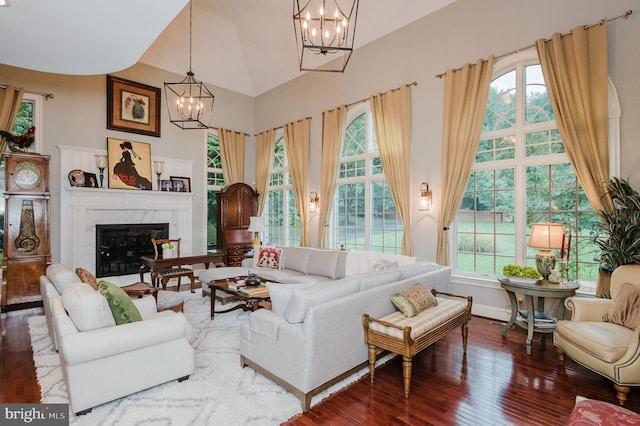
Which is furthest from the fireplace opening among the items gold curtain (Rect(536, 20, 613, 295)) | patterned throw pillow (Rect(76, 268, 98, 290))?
gold curtain (Rect(536, 20, 613, 295))

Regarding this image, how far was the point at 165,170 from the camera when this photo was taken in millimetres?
7410

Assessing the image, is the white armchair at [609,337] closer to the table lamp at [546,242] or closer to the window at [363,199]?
the table lamp at [546,242]

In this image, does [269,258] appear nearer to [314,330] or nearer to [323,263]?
[323,263]

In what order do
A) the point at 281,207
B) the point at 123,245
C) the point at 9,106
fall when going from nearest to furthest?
1. the point at 9,106
2. the point at 123,245
3. the point at 281,207

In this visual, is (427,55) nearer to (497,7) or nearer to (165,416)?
(497,7)

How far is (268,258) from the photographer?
6070 millimetres

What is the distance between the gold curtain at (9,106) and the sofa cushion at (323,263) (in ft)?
18.7

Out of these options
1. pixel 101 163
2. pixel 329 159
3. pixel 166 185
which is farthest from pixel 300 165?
pixel 101 163

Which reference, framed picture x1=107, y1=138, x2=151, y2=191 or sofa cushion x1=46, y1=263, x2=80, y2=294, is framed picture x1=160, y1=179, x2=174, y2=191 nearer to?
framed picture x1=107, y1=138, x2=151, y2=191

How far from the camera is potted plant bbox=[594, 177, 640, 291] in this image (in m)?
3.28

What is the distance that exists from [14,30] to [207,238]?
545 cm

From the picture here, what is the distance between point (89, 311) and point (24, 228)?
418cm

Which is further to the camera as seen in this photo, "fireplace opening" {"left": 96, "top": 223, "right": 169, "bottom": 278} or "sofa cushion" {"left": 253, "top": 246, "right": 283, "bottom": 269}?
"fireplace opening" {"left": 96, "top": 223, "right": 169, "bottom": 278}

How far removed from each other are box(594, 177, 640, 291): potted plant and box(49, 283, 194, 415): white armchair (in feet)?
14.6
